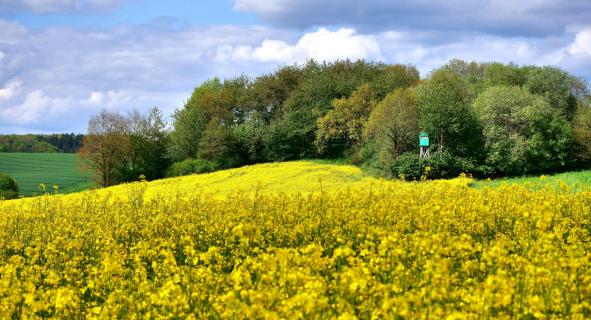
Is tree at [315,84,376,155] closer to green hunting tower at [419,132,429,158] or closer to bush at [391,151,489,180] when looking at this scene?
green hunting tower at [419,132,429,158]

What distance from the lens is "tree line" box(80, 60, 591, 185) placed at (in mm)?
43812

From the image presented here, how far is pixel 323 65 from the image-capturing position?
67000 mm

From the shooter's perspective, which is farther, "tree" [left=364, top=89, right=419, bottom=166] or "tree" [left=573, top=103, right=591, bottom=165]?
"tree" [left=573, top=103, right=591, bottom=165]

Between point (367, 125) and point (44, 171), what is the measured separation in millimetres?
59685

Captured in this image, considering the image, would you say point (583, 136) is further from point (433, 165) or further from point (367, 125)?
point (367, 125)

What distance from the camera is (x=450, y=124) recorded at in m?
43.3

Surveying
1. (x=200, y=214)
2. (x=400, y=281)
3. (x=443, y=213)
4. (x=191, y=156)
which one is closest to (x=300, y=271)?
(x=400, y=281)

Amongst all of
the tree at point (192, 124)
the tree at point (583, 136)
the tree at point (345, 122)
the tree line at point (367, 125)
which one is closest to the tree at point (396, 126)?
the tree line at point (367, 125)

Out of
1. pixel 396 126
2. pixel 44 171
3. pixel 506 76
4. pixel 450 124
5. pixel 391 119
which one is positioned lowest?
pixel 44 171

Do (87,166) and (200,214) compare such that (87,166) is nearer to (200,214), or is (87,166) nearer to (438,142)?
(438,142)

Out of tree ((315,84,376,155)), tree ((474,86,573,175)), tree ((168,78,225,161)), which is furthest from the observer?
tree ((168,78,225,161))

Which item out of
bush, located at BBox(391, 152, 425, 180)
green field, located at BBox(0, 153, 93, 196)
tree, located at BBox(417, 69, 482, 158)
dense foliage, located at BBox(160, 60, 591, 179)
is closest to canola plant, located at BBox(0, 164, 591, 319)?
bush, located at BBox(391, 152, 425, 180)

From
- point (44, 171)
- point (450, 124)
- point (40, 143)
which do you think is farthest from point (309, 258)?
point (40, 143)

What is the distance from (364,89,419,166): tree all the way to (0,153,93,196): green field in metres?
36.8
